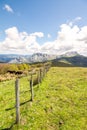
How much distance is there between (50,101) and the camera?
18969 mm

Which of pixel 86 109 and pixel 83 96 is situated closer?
pixel 86 109

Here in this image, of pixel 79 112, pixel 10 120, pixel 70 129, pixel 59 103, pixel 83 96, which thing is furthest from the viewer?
pixel 83 96

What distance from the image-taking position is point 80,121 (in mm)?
14391

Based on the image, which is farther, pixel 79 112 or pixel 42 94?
pixel 42 94

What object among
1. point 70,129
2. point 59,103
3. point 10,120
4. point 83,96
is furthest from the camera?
point 83,96

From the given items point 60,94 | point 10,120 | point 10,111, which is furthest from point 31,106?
point 60,94

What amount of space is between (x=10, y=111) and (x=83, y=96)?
28.9 ft

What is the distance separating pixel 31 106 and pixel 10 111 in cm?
195

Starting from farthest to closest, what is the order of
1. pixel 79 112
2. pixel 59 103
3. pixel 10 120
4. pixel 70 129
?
pixel 59 103
pixel 79 112
pixel 10 120
pixel 70 129

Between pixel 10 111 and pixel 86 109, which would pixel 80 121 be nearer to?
pixel 86 109

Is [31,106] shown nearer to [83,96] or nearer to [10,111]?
[10,111]

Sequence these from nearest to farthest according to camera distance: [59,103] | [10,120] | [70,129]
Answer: [70,129], [10,120], [59,103]

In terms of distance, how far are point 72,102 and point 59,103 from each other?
1.44 metres

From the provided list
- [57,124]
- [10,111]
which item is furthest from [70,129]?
[10,111]
